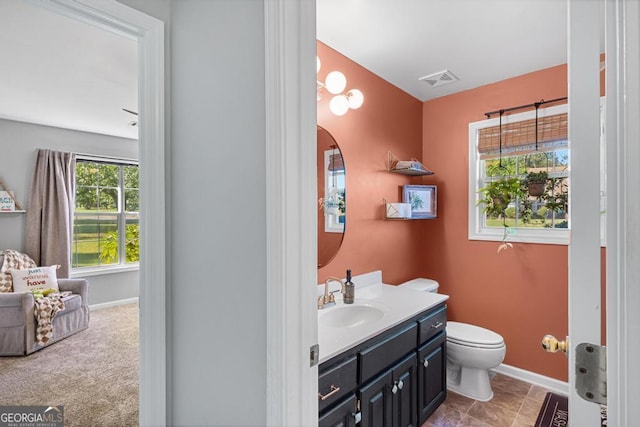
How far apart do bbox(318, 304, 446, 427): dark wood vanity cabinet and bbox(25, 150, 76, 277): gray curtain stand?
4.59m

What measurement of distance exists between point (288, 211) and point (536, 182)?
2499 millimetres

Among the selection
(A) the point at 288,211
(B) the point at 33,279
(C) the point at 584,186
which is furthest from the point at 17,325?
(C) the point at 584,186

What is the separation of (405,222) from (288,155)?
2368 millimetres

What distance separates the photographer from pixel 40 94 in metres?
3.17

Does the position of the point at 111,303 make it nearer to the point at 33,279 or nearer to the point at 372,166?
the point at 33,279

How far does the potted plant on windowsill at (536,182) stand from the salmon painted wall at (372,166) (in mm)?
939

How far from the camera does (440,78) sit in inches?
107

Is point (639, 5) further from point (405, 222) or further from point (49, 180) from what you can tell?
point (49, 180)

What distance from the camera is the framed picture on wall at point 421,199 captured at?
2.87 metres

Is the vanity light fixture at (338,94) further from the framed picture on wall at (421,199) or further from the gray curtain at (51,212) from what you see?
the gray curtain at (51,212)

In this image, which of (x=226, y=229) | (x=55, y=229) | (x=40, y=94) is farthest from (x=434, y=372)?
(x=55, y=229)

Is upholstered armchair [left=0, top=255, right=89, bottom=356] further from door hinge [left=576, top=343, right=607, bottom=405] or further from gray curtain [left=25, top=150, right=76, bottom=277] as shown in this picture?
door hinge [left=576, top=343, right=607, bottom=405]

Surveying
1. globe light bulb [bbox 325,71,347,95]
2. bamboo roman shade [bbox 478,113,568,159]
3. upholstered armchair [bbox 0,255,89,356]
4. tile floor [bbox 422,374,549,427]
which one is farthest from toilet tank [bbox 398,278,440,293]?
upholstered armchair [bbox 0,255,89,356]

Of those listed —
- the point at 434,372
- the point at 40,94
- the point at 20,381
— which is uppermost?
the point at 40,94
